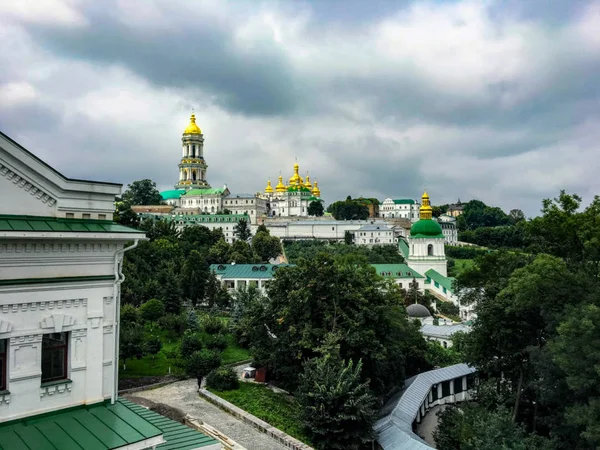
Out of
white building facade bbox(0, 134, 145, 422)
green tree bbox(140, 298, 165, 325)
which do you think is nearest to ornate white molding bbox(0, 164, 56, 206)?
white building facade bbox(0, 134, 145, 422)

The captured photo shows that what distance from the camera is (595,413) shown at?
15453mm

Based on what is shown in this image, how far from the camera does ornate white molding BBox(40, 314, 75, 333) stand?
959cm

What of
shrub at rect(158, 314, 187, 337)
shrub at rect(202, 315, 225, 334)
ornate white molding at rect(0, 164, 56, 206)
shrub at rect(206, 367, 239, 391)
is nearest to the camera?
ornate white molding at rect(0, 164, 56, 206)

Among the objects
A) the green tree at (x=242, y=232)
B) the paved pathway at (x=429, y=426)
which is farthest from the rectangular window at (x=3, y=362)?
the green tree at (x=242, y=232)

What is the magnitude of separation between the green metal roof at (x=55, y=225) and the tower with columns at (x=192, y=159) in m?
130

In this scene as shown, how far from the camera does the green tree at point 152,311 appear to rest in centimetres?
3553

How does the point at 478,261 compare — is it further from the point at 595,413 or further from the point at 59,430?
the point at 59,430

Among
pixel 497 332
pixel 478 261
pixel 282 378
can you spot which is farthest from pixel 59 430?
pixel 478 261

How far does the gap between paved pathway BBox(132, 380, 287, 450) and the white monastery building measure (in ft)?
24.1

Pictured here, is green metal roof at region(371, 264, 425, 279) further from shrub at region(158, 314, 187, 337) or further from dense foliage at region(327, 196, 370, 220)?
dense foliage at region(327, 196, 370, 220)

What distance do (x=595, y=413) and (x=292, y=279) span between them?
1330cm

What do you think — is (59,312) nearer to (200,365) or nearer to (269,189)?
(200,365)

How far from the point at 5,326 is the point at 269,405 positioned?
1400 cm

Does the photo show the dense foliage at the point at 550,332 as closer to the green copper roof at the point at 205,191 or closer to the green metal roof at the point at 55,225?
the green metal roof at the point at 55,225
